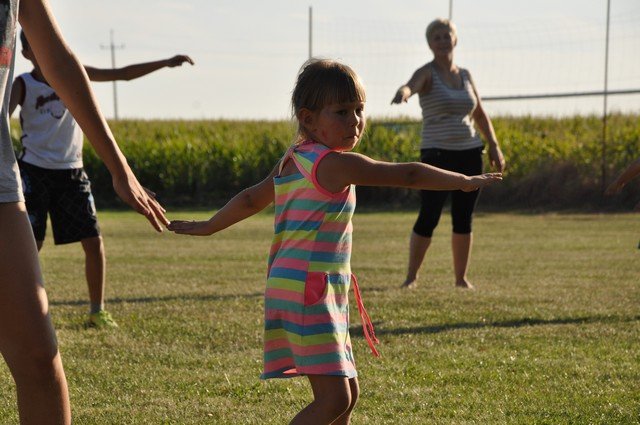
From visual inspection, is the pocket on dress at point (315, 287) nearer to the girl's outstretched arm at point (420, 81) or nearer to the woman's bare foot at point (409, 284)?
the girl's outstretched arm at point (420, 81)

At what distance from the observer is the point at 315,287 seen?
3578 mm

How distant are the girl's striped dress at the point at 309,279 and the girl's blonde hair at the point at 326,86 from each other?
6.0 inches

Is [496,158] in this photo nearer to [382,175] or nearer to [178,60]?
[178,60]

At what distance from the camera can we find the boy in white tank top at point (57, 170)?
270 inches

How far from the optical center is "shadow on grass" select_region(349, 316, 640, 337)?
6.71m

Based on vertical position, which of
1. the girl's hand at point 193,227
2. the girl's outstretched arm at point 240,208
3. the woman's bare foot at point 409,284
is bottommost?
the woman's bare foot at point 409,284

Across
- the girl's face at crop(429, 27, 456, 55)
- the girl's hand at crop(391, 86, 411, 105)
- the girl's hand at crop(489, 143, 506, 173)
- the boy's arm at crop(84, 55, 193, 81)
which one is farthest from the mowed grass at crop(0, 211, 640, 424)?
the girl's face at crop(429, 27, 456, 55)

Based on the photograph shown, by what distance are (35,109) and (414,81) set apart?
310 centimetres

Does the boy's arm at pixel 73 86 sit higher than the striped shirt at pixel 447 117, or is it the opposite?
the boy's arm at pixel 73 86

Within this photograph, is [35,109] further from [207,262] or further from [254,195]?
[207,262]

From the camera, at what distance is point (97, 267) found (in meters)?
6.90

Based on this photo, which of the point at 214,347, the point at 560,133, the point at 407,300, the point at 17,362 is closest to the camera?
the point at 17,362

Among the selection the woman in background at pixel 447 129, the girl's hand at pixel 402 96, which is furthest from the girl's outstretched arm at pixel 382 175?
the woman in background at pixel 447 129

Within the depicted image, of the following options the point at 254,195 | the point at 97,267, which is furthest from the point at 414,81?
the point at 254,195
